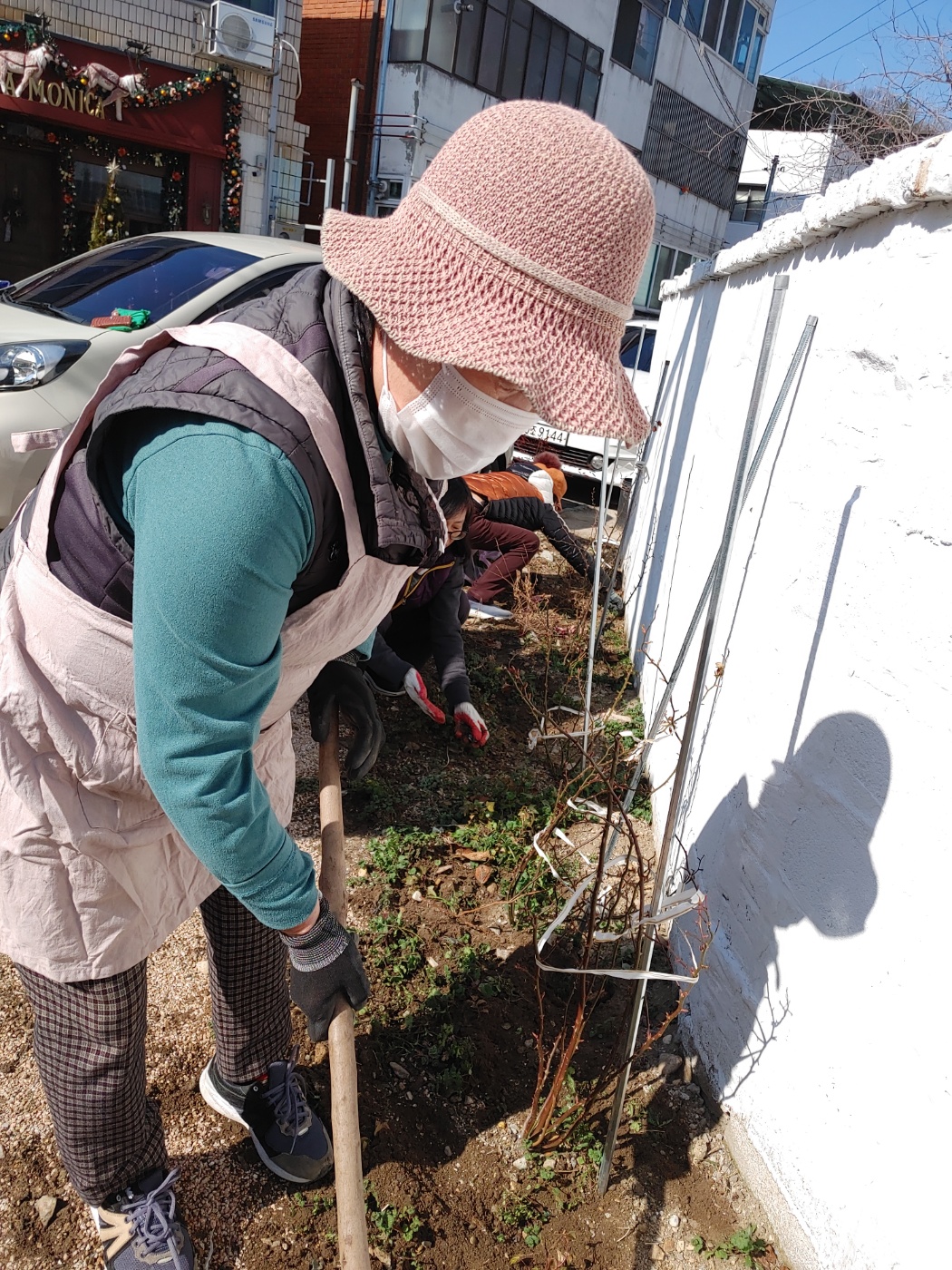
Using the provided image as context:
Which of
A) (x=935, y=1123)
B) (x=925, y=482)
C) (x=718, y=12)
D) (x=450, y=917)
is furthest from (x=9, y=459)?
(x=718, y=12)

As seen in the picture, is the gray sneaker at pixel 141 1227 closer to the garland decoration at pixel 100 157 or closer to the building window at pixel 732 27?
the garland decoration at pixel 100 157

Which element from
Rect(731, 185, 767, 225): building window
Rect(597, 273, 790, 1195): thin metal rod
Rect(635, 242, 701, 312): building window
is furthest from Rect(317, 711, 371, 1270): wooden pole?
Rect(731, 185, 767, 225): building window

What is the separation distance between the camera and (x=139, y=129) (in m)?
11.5

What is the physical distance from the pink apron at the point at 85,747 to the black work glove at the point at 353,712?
42 centimetres

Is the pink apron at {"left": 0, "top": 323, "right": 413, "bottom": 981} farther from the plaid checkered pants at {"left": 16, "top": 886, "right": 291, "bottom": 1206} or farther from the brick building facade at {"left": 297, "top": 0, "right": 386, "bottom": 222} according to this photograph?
the brick building facade at {"left": 297, "top": 0, "right": 386, "bottom": 222}

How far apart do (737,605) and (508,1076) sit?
138 cm

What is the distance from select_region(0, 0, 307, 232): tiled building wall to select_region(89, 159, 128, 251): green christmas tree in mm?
1609

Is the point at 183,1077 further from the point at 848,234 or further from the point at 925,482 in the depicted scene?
the point at 848,234

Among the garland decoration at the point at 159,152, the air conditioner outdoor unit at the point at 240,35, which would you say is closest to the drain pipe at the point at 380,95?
the air conditioner outdoor unit at the point at 240,35

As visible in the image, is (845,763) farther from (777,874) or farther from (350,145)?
(350,145)

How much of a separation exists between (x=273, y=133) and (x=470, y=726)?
12.3 meters

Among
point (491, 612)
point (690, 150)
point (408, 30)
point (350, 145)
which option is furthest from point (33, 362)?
point (690, 150)

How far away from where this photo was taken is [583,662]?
475 centimetres

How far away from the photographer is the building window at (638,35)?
18.3 meters
